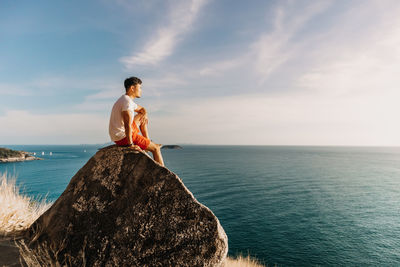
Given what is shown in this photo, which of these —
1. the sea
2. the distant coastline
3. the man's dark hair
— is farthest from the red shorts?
the distant coastline

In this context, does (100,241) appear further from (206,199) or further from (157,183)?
(206,199)

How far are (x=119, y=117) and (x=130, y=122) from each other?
447 mm

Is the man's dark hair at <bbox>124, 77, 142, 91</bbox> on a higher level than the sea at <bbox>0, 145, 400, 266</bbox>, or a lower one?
higher

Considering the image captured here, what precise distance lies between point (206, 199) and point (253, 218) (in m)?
10.6

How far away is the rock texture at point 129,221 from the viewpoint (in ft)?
15.1

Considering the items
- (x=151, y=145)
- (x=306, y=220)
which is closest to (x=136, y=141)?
(x=151, y=145)

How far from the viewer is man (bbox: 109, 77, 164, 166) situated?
5578mm

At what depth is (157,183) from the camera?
16.7ft

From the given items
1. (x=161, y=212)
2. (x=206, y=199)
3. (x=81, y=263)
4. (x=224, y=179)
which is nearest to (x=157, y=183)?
(x=161, y=212)

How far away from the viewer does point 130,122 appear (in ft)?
18.1

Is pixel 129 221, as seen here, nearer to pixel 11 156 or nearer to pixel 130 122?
pixel 130 122

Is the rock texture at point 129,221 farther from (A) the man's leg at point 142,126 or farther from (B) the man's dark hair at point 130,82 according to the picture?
(B) the man's dark hair at point 130,82

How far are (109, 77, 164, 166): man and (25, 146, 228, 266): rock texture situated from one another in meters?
0.35

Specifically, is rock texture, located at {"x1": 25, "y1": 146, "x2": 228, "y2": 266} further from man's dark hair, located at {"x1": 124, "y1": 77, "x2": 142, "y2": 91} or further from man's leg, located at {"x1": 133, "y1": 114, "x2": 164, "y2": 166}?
man's dark hair, located at {"x1": 124, "y1": 77, "x2": 142, "y2": 91}
